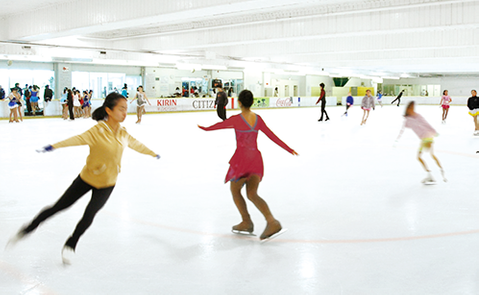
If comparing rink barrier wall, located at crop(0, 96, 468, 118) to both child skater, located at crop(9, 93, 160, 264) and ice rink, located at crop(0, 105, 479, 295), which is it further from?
child skater, located at crop(9, 93, 160, 264)

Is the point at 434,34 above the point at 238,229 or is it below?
above

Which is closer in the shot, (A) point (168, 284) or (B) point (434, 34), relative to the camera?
(A) point (168, 284)

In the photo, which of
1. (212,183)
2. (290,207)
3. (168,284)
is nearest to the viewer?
(168,284)

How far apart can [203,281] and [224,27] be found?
55.7 feet

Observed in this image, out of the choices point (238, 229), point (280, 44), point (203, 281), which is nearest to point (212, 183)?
point (238, 229)

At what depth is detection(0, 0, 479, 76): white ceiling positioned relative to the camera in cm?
1279

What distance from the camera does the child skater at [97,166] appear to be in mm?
3662

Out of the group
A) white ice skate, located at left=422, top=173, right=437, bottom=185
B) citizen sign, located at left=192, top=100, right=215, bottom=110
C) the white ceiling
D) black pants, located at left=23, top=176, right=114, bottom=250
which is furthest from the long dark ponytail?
citizen sign, located at left=192, top=100, right=215, bottom=110

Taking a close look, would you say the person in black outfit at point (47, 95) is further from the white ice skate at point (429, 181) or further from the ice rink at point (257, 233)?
the white ice skate at point (429, 181)

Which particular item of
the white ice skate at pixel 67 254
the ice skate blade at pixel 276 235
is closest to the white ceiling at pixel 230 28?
the ice skate blade at pixel 276 235

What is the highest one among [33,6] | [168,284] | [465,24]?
[33,6]

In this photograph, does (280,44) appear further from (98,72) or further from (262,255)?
(262,255)

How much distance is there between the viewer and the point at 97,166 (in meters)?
3.67

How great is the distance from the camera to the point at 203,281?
3.38 metres
